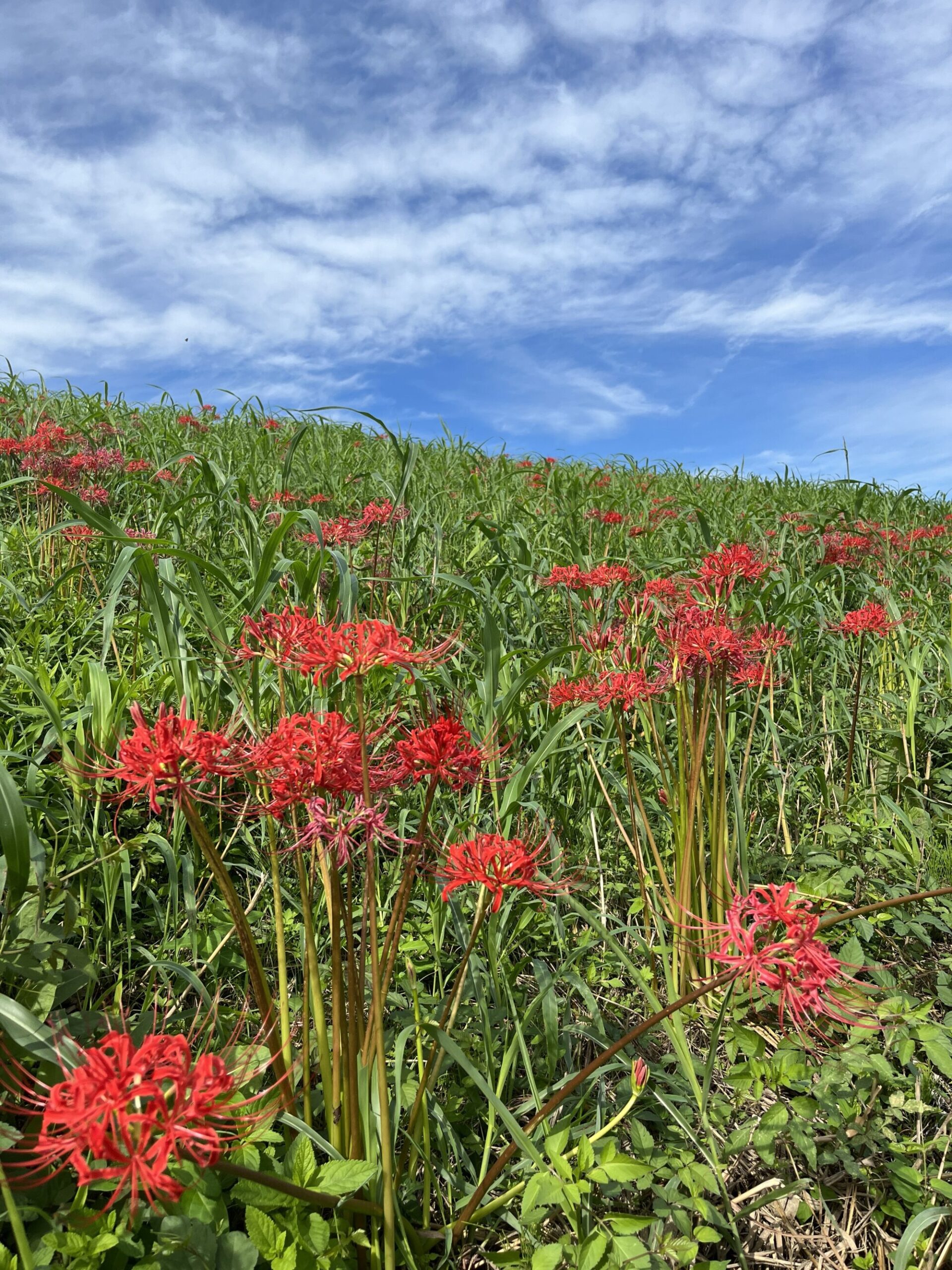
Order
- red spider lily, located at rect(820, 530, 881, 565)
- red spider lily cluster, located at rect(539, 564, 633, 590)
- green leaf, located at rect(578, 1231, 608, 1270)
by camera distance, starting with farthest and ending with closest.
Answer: red spider lily, located at rect(820, 530, 881, 565)
red spider lily cluster, located at rect(539, 564, 633, 590)
green leaf, located at rect(578, 1231, 608, 1270)

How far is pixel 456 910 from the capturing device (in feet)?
5.93

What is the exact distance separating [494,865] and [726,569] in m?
1.54

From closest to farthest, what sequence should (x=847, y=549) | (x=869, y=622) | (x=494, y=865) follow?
(x=494, y=865), (x=869, y=622), (x=847, y=549)

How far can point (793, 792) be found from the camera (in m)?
3.10

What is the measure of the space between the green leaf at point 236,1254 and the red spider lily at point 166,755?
2.10 feet

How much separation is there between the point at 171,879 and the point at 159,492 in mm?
2928

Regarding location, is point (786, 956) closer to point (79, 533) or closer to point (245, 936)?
point (245, 936)

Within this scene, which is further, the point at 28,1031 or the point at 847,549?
the point at 847,549

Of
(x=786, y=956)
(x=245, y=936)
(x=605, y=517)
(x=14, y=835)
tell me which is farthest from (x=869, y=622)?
(x=14, y=835)

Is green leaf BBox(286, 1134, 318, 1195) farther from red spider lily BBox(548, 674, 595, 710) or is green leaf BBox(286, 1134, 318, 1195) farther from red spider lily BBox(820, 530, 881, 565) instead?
red spider lily BBox(820, 530, 881, 565)

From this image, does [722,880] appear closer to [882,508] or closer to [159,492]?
[159,492]

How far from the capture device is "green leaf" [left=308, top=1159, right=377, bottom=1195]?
1117 mm

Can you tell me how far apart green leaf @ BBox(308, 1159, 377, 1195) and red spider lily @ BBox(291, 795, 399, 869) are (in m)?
0.43

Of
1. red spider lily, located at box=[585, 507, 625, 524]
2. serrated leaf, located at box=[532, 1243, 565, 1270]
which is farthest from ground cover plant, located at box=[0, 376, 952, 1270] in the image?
red spider lily, located at box=[585, 507, 625, 524]
